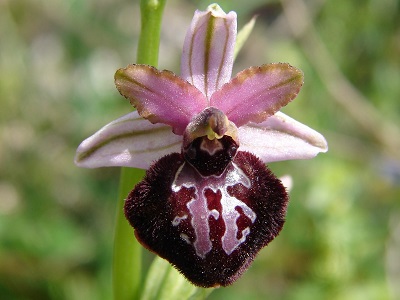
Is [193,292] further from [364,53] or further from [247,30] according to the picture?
[364,53]

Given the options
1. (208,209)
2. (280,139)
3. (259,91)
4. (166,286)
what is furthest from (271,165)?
(208,209)

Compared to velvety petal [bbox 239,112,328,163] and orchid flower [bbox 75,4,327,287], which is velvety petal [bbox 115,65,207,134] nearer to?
orchid flower [bbox 75,4,327,287]

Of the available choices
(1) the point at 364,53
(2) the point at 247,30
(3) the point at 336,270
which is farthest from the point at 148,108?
(1) the point at 364,53

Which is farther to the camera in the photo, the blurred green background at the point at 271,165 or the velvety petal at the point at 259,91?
the blurred green background at the point at 271,165

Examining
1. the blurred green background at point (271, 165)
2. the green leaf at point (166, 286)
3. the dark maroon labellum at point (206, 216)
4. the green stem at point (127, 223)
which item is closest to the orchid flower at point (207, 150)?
the dark maroon labellum at point (206, 216)

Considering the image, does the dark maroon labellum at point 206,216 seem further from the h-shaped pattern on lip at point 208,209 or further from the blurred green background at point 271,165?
the blurred green background at point 271,165
